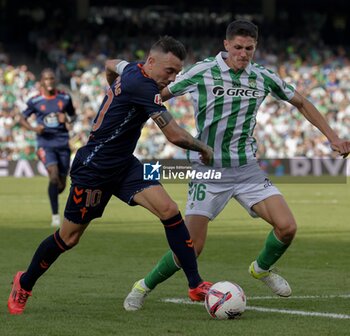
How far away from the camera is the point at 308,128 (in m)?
34.1

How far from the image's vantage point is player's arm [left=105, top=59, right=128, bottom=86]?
332 inches

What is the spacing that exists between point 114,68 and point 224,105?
0.97m

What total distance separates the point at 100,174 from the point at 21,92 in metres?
26.9

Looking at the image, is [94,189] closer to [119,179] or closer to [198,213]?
[119,179]

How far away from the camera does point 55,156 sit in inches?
680

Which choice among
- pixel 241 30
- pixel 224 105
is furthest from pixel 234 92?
pixel 241 30

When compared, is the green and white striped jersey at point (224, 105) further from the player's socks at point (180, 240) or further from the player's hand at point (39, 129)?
the player's hand at point (39, 129)

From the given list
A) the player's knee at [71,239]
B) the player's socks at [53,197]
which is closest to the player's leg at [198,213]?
the player's knee at [71,239]

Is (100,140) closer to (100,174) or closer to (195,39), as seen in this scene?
(100,174)

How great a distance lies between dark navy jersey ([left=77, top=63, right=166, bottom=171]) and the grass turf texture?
1.15 metres

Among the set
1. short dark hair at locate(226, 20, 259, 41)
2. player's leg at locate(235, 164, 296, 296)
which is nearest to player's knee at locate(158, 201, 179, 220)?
player's leg at locate(235, 164, 296, 296)

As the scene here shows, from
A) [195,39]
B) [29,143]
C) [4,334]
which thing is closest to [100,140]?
[4,334]

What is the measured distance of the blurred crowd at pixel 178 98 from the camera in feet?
109

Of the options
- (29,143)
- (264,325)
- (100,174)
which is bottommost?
(29,143)
